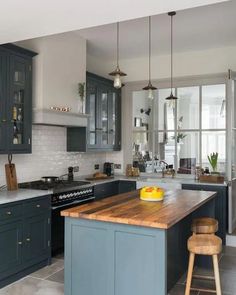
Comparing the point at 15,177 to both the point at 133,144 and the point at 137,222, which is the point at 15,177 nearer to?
the point at 137,222

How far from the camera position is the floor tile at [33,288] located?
3459 mm

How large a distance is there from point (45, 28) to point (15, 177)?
6.47ft

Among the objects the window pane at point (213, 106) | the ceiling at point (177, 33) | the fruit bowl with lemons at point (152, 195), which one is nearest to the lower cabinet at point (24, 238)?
the fruit bowl with lemons at point (152, 195)

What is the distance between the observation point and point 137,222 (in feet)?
8.52

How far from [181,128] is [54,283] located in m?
3.64

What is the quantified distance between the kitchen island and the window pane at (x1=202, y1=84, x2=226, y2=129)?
10.1ft

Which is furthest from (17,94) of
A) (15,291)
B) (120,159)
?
(120,159)

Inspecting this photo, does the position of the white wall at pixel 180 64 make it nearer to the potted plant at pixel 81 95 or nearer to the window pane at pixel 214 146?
the window pane at pixel 214 146

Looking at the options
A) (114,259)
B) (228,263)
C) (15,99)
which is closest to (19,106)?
(15,99)

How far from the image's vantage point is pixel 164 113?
21.1 feet

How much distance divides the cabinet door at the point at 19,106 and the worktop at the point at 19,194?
49 centimetres

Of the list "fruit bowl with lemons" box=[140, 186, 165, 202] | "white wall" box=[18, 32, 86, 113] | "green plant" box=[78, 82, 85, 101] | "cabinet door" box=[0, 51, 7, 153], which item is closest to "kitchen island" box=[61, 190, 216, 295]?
"fruit bowl with lemons" box=[140, 186, 165, 202]

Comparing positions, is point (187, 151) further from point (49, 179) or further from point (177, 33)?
point (49, 179)

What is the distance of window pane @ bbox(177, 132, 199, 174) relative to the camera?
20.0 ft
